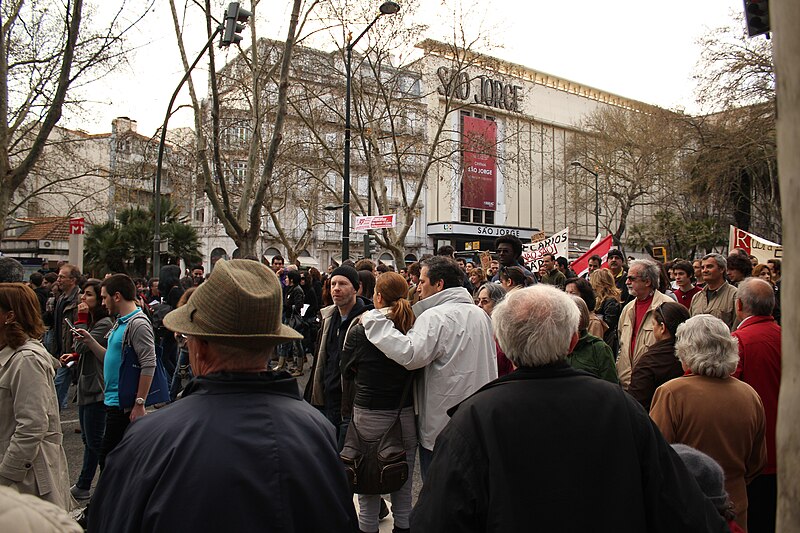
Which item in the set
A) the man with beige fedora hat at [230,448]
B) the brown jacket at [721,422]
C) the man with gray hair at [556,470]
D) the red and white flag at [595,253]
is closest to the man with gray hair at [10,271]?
the man with beige fedora hat at [230,448]

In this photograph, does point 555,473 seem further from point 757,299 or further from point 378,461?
point 757,299

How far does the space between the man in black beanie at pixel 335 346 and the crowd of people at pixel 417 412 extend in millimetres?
16

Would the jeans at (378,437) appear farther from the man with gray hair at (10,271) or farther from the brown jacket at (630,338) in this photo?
the man with gray hair at (10,271)

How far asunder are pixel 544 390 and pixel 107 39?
423 inches

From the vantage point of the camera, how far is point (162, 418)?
165 centimetres

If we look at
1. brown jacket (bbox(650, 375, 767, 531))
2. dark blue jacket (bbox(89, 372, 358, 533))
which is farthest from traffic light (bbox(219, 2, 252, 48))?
dark blue jacket (bbox(89, 372, 358, 533))

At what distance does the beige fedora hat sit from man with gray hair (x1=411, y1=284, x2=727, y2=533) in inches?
26.0

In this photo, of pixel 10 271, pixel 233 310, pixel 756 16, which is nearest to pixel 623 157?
pixel 756 16

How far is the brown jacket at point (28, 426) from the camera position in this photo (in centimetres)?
311

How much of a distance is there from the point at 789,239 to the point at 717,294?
5.96 meters

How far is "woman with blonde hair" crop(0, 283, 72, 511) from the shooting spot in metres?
3.11

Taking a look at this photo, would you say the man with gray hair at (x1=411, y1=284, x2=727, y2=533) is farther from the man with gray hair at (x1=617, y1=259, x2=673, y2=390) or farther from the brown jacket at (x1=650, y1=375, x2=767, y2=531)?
the man with gray hair at (x1=617, y1=259, x2=673, y2=390)

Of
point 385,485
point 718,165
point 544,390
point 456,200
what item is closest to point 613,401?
point 544,390

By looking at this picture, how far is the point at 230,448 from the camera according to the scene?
1.59 meters
